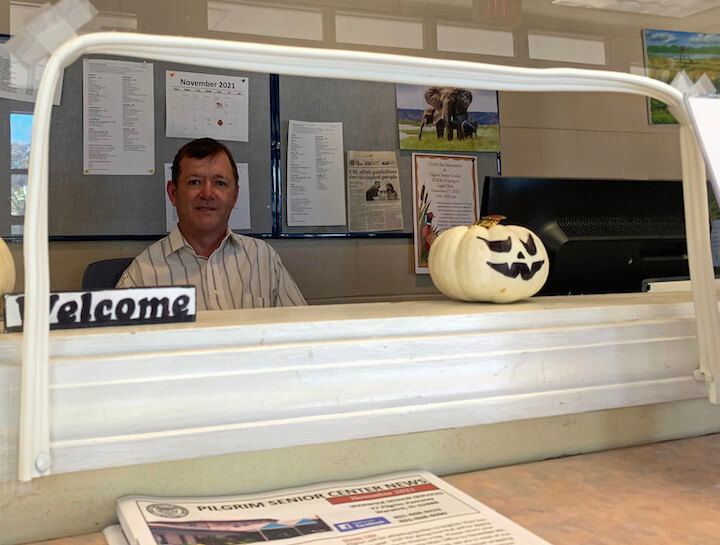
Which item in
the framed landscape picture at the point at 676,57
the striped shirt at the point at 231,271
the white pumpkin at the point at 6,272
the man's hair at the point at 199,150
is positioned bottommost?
the white pumpkin at the point at 6,272

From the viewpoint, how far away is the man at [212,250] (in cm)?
233

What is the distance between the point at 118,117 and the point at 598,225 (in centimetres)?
174

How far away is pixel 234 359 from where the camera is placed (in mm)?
622

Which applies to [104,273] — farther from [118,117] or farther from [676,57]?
[676,57]

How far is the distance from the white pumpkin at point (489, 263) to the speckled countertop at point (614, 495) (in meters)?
0.21

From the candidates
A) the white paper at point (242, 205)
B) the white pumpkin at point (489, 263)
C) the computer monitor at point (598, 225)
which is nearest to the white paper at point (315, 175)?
the white paper at point (242, 205)

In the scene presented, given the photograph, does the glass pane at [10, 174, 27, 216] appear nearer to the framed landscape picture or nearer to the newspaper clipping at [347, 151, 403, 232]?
the newspaper clipping at [347, 151, 403, 232]

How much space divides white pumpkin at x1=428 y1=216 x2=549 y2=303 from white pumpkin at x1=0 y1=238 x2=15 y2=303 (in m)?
0.49

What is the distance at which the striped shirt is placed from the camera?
7.67 ft

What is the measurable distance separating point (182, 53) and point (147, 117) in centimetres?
201

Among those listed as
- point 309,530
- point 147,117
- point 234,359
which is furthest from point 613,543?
point 147,117

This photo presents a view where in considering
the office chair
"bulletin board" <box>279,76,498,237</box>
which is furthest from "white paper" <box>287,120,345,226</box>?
the office chair

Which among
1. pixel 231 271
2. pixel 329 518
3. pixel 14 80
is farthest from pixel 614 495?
pixel 14 80

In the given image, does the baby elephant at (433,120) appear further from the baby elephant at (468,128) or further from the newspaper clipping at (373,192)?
the newspaper clipping at (373,192)
